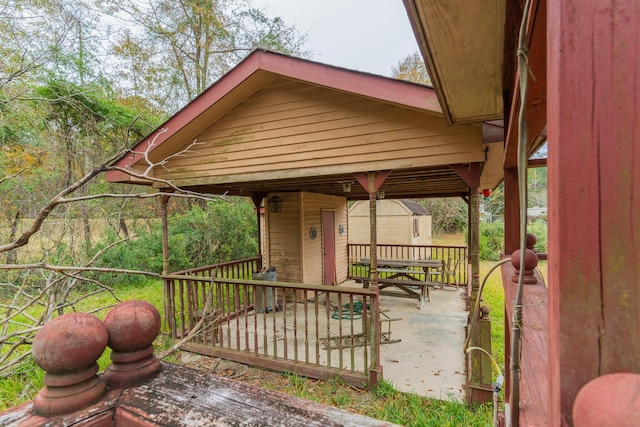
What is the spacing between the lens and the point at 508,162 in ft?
6.07

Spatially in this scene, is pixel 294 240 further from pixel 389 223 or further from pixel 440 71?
pixel 389 223

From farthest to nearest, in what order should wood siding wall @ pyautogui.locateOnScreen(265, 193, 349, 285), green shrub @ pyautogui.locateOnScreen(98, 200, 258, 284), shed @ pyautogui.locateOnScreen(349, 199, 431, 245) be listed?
shed @ pyautogui.locateOnScreen(349, 199, 431, 245), green shrub @ pyautogui.locateOnScreen(98, 200, 258, 284), wood siding wall @ pyautogui.locateOnScreen(265, 193, 349, 285)

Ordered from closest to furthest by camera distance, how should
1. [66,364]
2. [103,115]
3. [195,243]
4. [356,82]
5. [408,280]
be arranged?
1. [66,364]
2. [356,82]
3. [408,280]
4. [195,243]
5. [103,115]

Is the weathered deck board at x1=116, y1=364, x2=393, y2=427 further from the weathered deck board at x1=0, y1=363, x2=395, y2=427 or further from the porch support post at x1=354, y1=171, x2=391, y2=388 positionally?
the porch support post at x1=354, y1=171, x2=391, y2=388

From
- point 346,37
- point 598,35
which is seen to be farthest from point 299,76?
point 346,37

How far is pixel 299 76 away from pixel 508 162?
291 cm

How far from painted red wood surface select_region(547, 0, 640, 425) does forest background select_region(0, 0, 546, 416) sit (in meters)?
5.22

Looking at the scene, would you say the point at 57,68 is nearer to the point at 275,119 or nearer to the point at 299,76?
the point at 275,119

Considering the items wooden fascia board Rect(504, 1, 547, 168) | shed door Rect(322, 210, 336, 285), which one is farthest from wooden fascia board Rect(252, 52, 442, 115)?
shed door Rect(322, 210, 336, 285)

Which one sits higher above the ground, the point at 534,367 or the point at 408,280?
the point at 534,367

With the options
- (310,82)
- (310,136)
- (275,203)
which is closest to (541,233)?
(275,203)

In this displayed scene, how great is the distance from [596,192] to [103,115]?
12.6 m

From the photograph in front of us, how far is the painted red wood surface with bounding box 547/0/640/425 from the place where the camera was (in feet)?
1.17

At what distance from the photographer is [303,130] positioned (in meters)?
4.38
